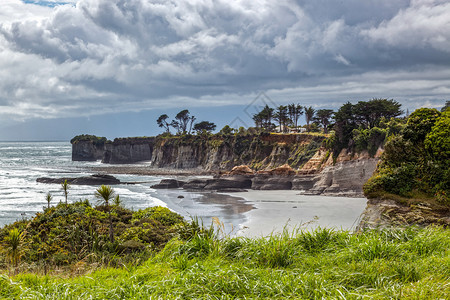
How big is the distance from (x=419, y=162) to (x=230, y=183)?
4210 centimetres

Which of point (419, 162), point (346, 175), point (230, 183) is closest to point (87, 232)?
point (419, 162)

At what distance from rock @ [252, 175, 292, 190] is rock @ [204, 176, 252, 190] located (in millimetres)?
1380

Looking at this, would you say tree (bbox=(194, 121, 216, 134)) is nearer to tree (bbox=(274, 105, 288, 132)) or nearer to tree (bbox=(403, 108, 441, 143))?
tree (bbox=(274, 105, 288, 132))

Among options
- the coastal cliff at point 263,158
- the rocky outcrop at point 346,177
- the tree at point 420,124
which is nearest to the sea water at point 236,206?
the rocky outcrop at point 346,177

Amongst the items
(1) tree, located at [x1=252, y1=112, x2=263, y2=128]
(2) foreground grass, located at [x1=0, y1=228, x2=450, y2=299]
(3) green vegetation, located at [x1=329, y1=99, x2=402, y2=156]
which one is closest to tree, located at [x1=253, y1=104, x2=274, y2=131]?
(1) tree, located at [x1=252, y1=112, x2=263, y2=128]

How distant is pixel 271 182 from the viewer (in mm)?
57562

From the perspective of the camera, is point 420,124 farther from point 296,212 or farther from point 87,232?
point 87,232

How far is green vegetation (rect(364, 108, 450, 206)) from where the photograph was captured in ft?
56.2

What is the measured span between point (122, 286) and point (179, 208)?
1369 inches

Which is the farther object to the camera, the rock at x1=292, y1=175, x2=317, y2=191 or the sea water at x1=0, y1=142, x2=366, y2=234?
the rock at x1=292, y1=175, x2=317, y2=191

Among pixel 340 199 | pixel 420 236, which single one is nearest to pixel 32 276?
pixel 420 236

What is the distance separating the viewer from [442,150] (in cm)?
1783

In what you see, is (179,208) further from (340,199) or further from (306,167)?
(306,167)

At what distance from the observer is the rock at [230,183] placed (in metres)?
58.5
